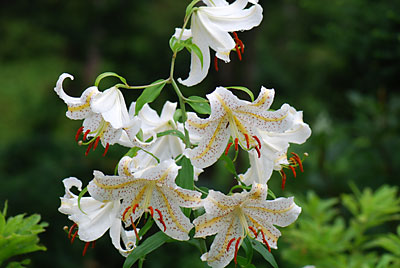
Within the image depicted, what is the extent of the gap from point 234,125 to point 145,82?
6776 millimetres

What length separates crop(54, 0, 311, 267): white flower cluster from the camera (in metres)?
1.00

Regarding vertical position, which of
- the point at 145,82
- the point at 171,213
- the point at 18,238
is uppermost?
the point at 171,213

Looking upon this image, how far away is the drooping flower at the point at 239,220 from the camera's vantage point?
1.01m

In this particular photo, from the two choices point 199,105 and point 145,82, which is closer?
point 199,105

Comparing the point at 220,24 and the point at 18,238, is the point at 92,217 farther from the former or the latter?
the point at 220,24

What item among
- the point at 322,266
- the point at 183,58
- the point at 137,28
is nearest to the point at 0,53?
the point at 137,28

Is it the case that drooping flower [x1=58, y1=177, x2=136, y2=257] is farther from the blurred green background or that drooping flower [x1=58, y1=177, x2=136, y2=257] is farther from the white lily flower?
the blurred green background

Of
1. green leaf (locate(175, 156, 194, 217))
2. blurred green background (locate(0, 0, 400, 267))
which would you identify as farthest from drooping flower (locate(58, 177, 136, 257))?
blurred green background (locate(0, 0, 400, 267))

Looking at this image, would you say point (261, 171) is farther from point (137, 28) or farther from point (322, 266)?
point (137, 28)

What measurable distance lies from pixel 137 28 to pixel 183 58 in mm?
911

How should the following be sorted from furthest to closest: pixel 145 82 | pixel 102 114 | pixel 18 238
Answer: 1. pixel 145 82
2. pixel 18 238
3. pixel 102 114

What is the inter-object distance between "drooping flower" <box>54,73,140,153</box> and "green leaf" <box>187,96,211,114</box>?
0.44ft

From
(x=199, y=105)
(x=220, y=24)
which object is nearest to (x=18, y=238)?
(x=199, y=105)

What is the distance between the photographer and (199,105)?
1111 mm
